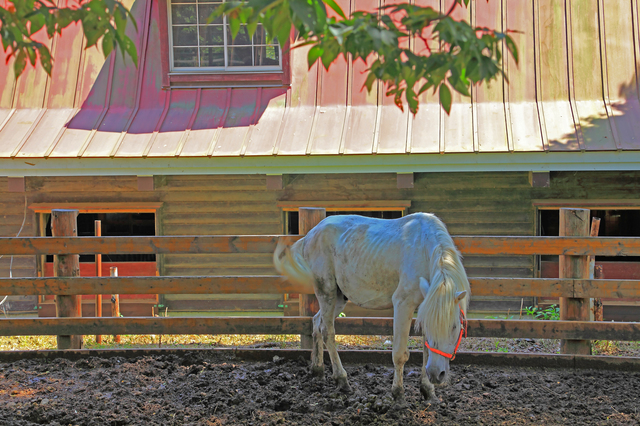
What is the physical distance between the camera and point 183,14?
30.3 ft

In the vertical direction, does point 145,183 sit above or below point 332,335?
above

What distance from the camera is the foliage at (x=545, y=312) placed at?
7849mm

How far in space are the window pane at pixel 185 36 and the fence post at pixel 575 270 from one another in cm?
684

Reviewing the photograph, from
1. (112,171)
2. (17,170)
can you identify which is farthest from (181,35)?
(17,170)

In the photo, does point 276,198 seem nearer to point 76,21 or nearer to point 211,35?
point 211,35

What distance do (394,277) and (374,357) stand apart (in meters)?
1.22

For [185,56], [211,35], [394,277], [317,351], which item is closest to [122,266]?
[185,56]

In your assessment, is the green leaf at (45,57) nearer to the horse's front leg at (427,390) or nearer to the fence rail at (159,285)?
the fence rail at (159,285)

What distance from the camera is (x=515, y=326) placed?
472 centimetres

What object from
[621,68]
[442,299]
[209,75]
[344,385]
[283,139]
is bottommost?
[344,385]

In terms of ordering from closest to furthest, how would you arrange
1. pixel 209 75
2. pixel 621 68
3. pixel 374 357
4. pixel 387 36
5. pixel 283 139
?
pixel 387 36 → pixel 374 357 → pixel 283 139 → pixel 621 68 → pixel 209 75

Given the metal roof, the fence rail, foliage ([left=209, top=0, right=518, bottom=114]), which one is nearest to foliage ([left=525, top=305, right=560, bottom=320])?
the metal roof

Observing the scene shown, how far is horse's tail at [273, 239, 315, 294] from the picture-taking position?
4586 millimetres

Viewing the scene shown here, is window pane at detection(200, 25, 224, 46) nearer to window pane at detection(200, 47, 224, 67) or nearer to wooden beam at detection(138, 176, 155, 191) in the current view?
window pane at detection(200, 47, 224, 67)
